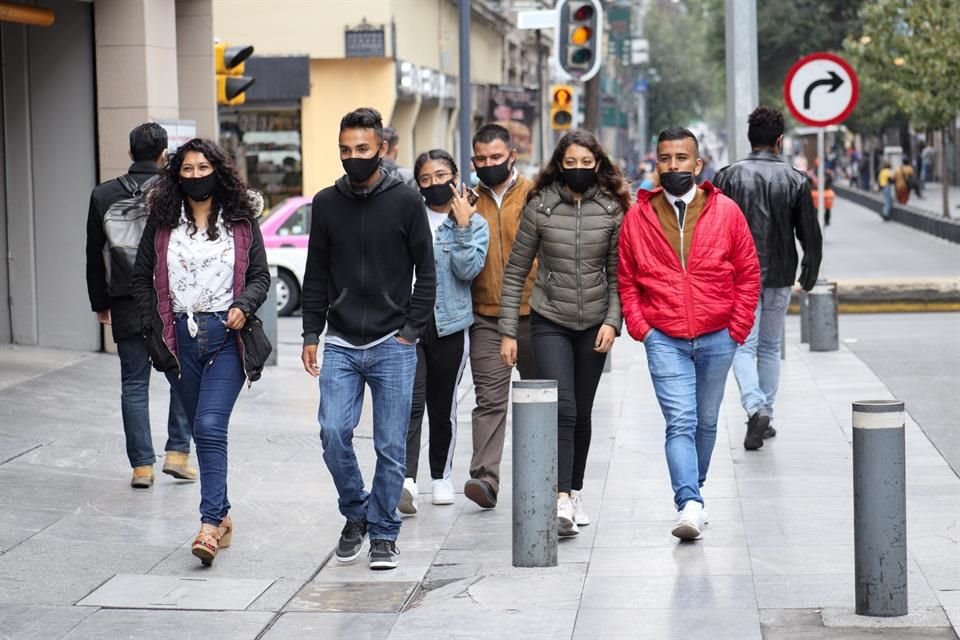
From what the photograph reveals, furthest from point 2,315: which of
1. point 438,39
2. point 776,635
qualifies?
point 438,39

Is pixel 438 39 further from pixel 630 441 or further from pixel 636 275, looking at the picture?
pixel 636 275

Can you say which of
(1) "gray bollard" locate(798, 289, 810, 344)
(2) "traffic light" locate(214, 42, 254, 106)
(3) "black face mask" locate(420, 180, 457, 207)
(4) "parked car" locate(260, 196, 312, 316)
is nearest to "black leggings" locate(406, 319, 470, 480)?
(3) "black face mask" locate(420, 180, 457, 207)

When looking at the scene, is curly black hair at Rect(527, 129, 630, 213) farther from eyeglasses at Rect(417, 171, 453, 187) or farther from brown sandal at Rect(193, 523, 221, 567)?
brown sandal at Rect(193, 523, 221, 567)

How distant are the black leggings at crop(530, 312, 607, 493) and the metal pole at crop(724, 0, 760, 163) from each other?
7753mm

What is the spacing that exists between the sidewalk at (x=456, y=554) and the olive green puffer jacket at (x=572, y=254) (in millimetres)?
1020

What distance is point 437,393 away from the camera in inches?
333

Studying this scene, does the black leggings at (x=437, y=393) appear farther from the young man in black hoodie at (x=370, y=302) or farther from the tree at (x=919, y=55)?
the tree at (x=919, y=55)

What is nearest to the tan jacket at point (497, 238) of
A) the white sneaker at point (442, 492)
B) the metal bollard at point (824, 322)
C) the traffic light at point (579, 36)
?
the white sneaker at point (442, 492)

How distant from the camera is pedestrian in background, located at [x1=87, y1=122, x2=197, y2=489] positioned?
8641 millimetres

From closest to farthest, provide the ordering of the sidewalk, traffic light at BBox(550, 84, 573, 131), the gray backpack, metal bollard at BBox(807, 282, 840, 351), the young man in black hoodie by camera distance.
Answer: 1. the sidewalk
2. the young man in black hoodie
3. the gray backpack
4. metal bollard at BBox(807, 282, 840, 351)
5. traffic light at BBox(550, 84, 573, 131)

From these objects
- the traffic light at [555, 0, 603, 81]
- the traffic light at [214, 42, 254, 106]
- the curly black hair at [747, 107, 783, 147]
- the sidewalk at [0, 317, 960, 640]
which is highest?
the traffic light at [555, 0, 603, 81]

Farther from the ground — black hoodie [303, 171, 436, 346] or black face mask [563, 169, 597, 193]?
black face mask [563, 169, 597, 193]

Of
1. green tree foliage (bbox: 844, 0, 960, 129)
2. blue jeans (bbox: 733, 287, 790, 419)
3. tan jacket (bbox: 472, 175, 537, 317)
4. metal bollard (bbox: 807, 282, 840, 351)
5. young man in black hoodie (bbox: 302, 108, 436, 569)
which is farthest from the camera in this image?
green tree foliage (bbox: 844, 0, 960, 129)

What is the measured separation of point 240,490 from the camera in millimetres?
9047
